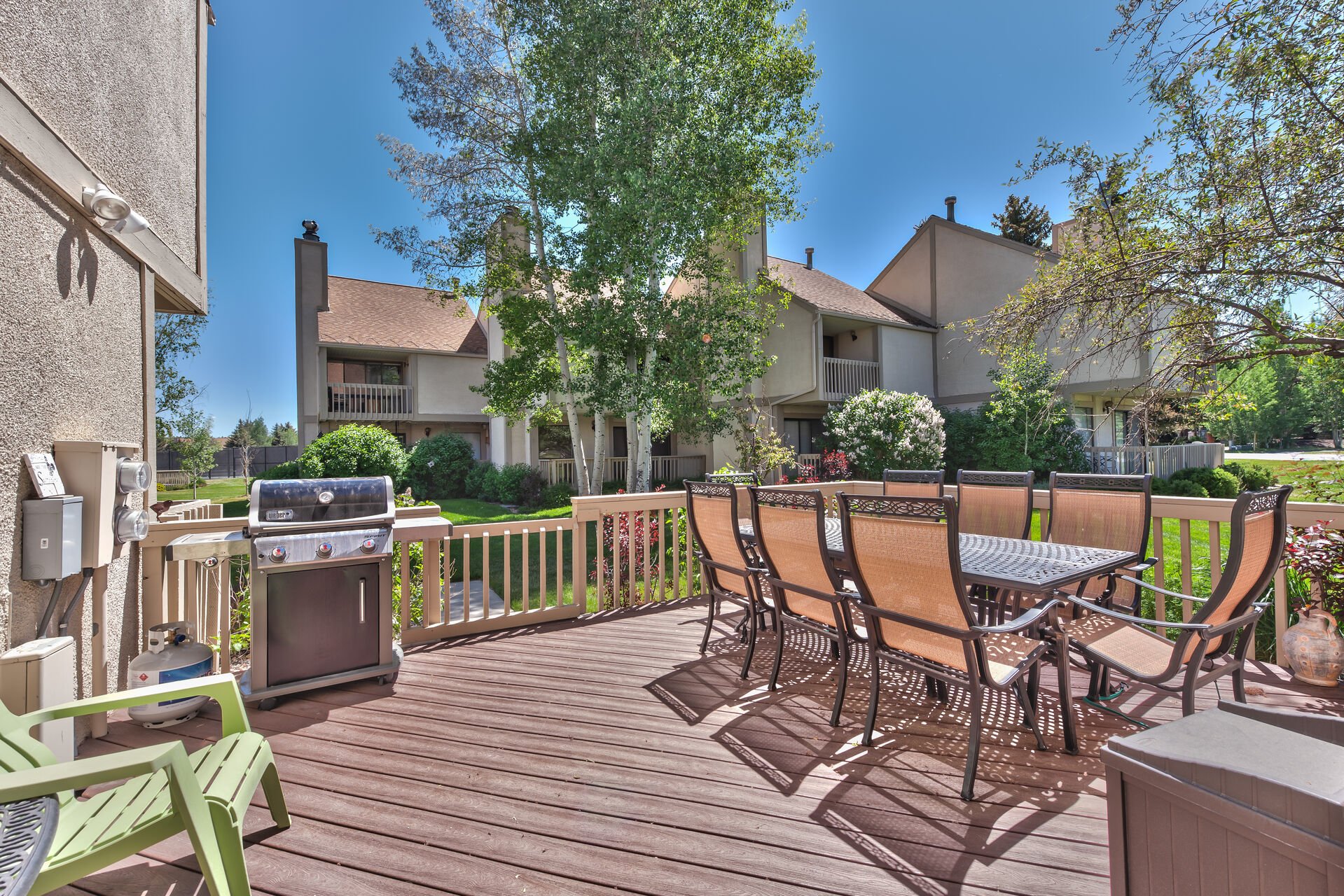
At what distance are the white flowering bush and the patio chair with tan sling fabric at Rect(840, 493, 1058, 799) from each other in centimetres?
880

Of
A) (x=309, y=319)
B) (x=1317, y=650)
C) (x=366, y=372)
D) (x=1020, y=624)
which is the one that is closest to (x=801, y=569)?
(x=1020, y=624)

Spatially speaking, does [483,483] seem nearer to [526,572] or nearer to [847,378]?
[847,378]

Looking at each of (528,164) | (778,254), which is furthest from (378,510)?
(778,254)

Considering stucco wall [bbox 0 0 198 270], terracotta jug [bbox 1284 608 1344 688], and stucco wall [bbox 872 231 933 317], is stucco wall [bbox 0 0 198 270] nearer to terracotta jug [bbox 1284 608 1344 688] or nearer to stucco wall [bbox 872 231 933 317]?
terracotta jug [bbox 1284 608 1344 688]

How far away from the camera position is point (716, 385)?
937 centimetres

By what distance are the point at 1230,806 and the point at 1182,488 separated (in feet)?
42.0

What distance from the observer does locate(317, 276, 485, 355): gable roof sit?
14883 millimetres

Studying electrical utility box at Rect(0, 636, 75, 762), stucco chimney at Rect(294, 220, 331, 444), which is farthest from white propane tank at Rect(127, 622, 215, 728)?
stucco chimney at Rect(294, 220, 331, 444)

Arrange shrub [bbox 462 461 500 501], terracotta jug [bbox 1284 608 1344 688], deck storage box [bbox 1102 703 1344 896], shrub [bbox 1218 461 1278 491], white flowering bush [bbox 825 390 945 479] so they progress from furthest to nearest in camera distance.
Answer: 1. shrub [bbox 462 461 500 501]
2. white flowering bush [bbox 825 390 945 479]
3. shrub [bbox 1218 461 1278 491]
4. terracotta jug [bbox 1284 608 1344 688]
5. deck storage box [bbox 1102 703 1344 896]

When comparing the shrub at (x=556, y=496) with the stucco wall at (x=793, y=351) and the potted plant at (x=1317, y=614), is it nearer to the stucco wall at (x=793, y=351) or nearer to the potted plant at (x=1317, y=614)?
the stucco wall at (x=793, y=351)

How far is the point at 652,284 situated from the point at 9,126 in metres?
7.42

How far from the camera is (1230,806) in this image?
832mm

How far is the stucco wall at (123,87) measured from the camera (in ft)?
7.67

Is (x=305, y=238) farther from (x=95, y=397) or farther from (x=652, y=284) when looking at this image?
(x=95, y=397)
